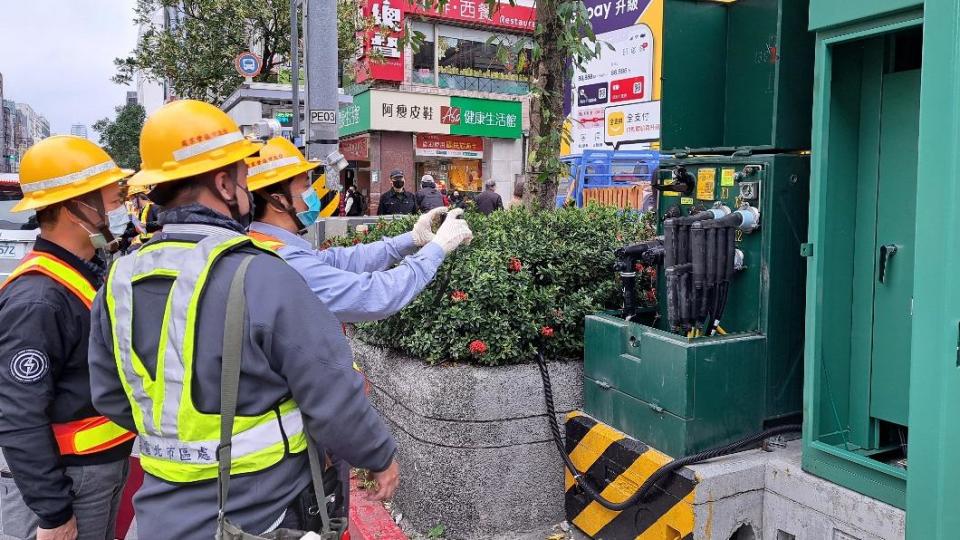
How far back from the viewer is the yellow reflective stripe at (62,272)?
264 centimetres

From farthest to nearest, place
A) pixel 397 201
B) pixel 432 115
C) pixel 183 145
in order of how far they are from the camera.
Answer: pixel 432 115, pixel 397 201, pixel 183 145

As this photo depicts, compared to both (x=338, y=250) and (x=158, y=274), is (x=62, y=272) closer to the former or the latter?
(x=158, y=274)

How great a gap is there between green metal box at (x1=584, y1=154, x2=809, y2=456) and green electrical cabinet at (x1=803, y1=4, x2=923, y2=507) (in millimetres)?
334

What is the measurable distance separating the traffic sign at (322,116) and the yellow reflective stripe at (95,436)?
5190 millimetres

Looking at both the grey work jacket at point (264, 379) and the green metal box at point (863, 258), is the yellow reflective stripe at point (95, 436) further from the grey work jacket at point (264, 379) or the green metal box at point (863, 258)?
the green metal box at point (863, 258)

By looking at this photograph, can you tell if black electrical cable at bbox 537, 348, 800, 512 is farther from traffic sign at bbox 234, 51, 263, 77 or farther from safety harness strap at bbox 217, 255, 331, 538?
traffic sign at bbox 234, 51, 263, 77

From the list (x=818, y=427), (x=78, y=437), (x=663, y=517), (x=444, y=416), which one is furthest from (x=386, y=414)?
(x=818, y=427)

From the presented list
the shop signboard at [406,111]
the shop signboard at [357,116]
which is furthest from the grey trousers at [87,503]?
the shop signboard at [357,116]

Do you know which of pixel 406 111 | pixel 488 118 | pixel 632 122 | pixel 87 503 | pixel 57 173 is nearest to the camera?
pixel 87 503

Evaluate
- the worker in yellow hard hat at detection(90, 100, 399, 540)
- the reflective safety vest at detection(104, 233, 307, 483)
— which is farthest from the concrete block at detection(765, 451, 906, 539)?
the reflective safety vest at detection(104, 233, 307, 483)

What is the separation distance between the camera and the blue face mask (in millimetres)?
3824

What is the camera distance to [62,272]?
2.67m

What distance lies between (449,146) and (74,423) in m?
24.5

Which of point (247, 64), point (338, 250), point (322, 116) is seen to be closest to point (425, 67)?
point (247, 64)
